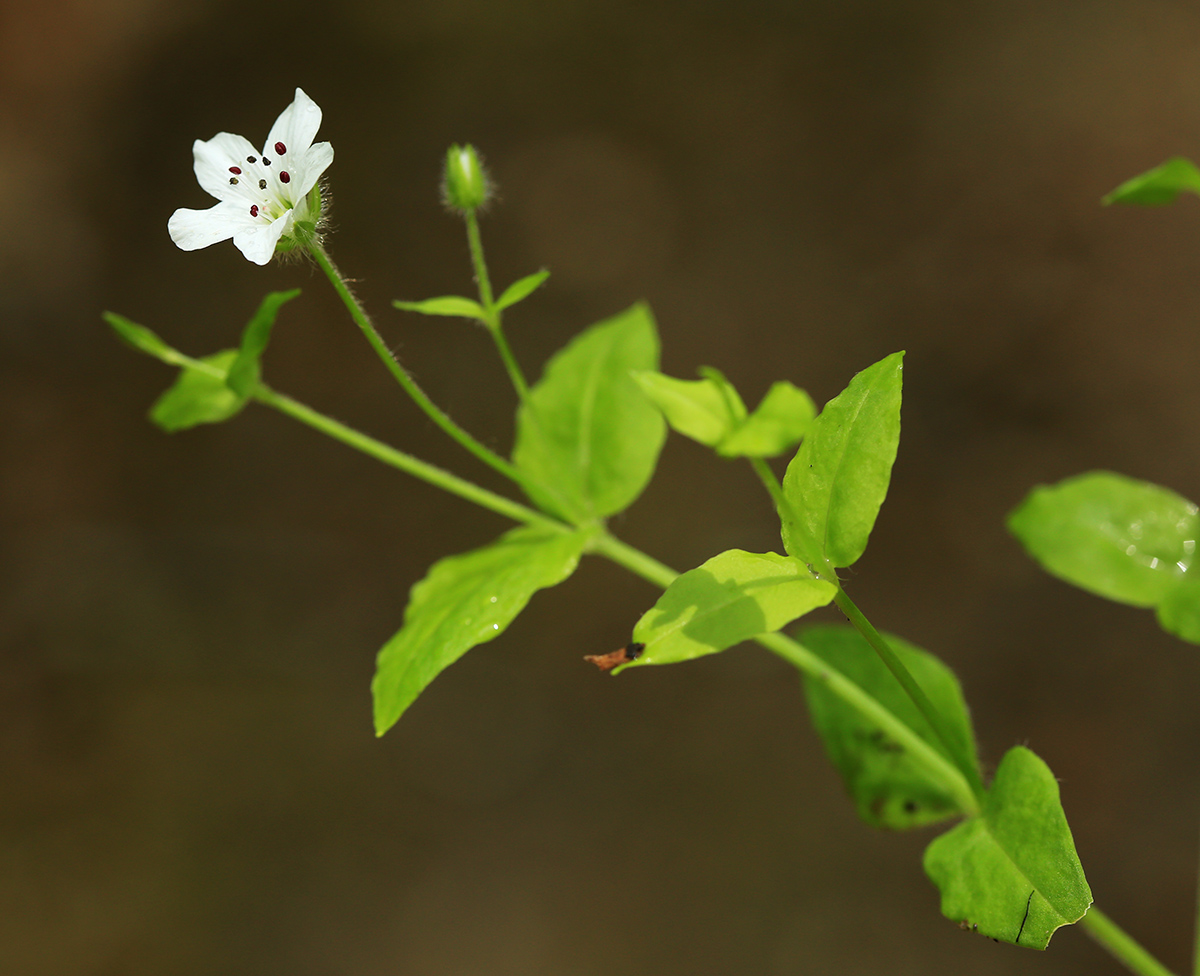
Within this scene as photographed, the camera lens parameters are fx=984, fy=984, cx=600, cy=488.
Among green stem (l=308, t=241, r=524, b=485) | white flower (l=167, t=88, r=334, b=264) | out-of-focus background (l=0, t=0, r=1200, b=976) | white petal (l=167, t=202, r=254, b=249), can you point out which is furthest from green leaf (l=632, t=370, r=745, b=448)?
out-of-focus background (l=0, t=0, r=1200, b=976)

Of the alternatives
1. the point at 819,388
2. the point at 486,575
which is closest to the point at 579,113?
the point at 819,388

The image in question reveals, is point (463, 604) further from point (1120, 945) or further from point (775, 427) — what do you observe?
point (1120, 945)

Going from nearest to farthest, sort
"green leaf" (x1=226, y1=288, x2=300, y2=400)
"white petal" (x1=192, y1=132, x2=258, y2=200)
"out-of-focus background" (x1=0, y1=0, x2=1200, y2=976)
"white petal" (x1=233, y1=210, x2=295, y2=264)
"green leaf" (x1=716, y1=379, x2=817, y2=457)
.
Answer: "green leaf" (x1=716, y1=379, x2=817, y2=457) → "white petal" (x1=233, y1=210, x2=295, y2=264) → "green leaf" (x1=226, y1=288, x2=300, y2=400) → "white petal" (x1=192, y1=132, x2=258, y2=200) → "out-of-focus background" (x1=0, y1=0, x2=1200, y2=976)

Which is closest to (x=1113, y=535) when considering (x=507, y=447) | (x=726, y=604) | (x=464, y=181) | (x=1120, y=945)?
(x=1120, y=945)

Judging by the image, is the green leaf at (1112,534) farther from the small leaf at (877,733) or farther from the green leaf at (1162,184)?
the green leaf at (1162,184)

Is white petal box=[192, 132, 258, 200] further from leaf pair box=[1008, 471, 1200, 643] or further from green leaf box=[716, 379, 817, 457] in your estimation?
leaf pair box=[1008, 471, 1200, 643]

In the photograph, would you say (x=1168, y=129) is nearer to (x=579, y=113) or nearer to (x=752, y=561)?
(x=579, y=113)

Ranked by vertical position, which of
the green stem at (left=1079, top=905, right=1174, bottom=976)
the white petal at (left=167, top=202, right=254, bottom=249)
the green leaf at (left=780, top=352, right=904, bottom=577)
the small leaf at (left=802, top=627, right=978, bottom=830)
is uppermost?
the white petal at (left=167, top=202, right=254, bottom=249)
